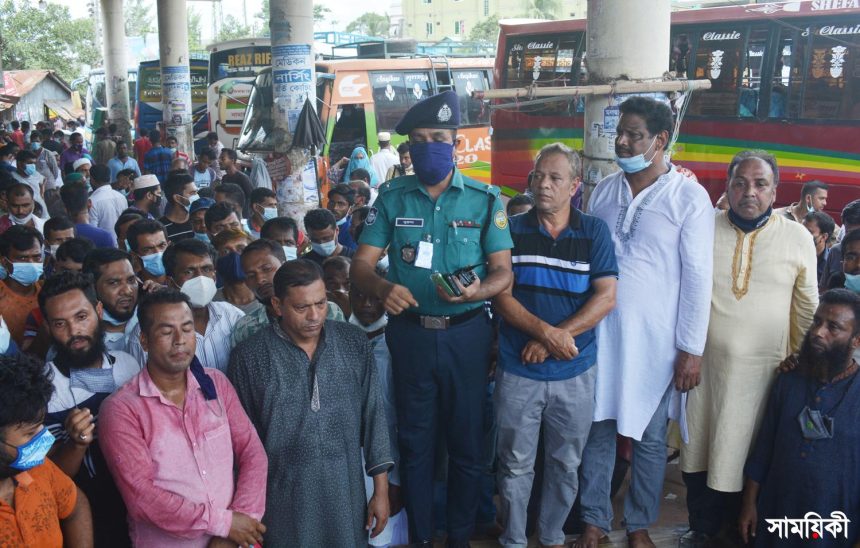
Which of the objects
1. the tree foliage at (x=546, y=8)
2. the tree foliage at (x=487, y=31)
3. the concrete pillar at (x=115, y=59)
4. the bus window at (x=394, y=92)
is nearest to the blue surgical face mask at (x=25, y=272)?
the bus window at (x=394, y=92)

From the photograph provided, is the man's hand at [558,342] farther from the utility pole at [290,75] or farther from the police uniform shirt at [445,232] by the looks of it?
the utility pole at [290,75]

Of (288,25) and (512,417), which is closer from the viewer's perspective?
(512,417)

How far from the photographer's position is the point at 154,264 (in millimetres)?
4668

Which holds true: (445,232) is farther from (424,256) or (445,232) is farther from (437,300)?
(437,300)

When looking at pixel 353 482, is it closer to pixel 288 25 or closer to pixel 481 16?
pixel 288 25

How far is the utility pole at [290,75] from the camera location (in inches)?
307

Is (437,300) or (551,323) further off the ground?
(437,300)

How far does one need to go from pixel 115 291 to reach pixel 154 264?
0.86m

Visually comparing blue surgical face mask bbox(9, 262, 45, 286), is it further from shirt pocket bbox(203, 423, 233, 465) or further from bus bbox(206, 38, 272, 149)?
bus bbox(206, 38, 272, 149)

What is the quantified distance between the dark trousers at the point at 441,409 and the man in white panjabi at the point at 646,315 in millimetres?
579

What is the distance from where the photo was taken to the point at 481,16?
63.9 meters

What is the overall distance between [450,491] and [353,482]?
1.74 ft

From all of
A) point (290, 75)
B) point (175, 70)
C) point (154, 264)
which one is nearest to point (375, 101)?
point (175, 70)

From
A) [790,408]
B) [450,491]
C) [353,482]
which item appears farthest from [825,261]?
[353,482]
